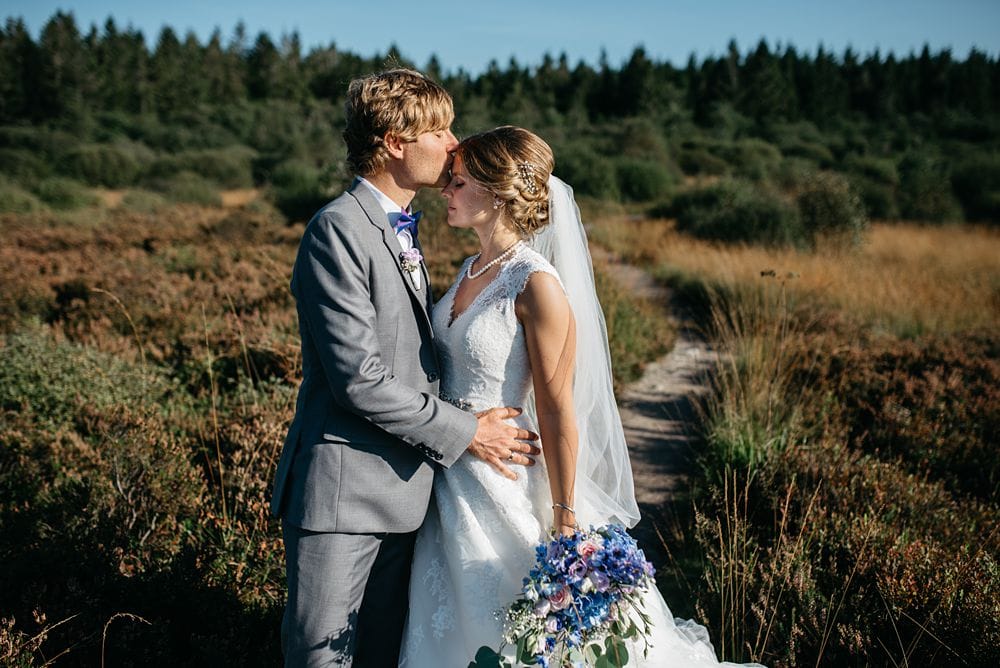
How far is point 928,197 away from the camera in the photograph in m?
23.0

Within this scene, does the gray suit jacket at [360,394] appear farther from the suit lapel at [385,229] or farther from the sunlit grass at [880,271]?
the sunlit grass at [880,271]

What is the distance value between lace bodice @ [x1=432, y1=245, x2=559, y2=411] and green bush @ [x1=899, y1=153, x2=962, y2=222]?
25.7 m

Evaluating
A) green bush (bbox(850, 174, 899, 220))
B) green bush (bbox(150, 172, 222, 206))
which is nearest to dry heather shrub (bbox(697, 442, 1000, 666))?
green bush (bbox(850, 174, 899, 220))

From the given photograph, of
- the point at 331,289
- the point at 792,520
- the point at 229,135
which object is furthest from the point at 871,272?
the point at 229,135

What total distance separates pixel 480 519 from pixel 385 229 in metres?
1.01

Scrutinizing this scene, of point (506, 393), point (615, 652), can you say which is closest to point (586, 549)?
point (615, 652)

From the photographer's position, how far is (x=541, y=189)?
2.30 metres

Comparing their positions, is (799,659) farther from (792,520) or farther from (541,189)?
(541,189)

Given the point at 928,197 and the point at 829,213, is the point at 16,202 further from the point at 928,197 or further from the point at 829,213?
the point at 928,197

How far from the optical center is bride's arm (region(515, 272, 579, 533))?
82.5 inches

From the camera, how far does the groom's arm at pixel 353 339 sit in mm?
1839

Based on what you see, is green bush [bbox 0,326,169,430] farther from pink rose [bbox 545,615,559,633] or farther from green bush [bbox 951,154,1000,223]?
green bush [bbox 951,154,1000,223]

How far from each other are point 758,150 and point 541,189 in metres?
36.7

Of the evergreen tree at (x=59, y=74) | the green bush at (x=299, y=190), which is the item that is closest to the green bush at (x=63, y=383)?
the green bush at (x=299, y=190)
